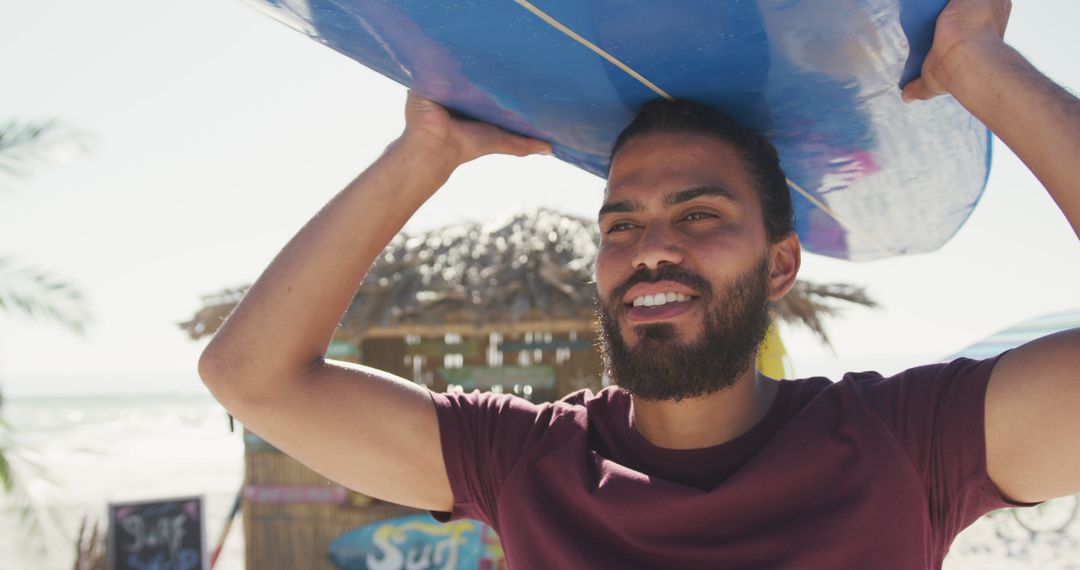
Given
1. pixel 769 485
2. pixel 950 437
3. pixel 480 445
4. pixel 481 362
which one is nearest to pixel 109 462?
pixel 481 362

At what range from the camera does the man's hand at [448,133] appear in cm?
206

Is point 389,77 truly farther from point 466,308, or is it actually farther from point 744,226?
point 466,308

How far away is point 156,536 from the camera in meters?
6.36

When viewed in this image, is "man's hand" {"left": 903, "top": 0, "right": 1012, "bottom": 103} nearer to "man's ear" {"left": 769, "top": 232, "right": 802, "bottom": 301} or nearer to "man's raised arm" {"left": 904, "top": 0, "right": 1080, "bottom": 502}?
"man's raised arm" {"left": 904, "top": 0, "right": 1080, "bottom": 502}

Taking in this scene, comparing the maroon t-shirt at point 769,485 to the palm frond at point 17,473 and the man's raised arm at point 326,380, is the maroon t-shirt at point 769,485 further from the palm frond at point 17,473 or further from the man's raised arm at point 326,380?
the palm frond at point 17,473

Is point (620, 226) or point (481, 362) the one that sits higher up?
point (481, 362)

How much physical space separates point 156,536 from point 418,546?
205 centimetres

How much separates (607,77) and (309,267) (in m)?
0.82

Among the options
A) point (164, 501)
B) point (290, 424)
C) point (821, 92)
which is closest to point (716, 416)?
point (821, 92)

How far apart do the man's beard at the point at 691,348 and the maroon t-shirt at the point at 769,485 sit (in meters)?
0.14

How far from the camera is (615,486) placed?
1.70m

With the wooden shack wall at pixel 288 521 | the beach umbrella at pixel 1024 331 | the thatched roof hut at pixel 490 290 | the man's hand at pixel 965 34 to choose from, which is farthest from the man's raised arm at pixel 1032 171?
the wooden shack wall at pixel 288 521

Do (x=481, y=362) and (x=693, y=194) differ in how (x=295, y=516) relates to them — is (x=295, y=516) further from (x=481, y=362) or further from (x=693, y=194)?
(x=693, y=194)

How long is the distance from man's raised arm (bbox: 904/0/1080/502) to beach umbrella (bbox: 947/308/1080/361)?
213 cm
